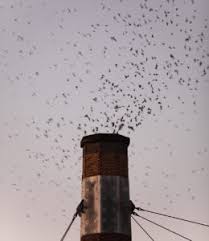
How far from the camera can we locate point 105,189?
37.1 feet

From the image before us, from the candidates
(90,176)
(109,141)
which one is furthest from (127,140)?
(90,176)

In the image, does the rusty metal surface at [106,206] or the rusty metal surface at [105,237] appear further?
the rusty metal surface at [106,206]

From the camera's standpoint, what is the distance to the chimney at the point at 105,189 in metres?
11.0

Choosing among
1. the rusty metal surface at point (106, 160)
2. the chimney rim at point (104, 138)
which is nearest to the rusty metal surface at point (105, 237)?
the rusty metal surface at point (106, 160)

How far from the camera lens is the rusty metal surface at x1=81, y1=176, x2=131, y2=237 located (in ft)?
36.0

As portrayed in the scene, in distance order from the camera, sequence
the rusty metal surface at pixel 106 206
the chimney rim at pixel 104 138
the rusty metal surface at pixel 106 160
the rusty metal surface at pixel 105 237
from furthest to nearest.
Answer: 1. the chimney rim at pixel 104 138
2. the rusty metal surface at pixel 106 160
3. the rusty metal surface at pixel 106 206
4. the rusty metal surface at pixel 105 237

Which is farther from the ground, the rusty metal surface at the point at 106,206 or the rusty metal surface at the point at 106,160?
the rusty metal surface at the point at 106,160

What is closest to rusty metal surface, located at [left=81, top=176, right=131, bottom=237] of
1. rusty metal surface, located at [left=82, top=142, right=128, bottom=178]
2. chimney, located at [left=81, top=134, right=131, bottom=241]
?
chimney, located at [left=81, top=134, right=131, bottom=241]

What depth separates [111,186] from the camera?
11.4 meters

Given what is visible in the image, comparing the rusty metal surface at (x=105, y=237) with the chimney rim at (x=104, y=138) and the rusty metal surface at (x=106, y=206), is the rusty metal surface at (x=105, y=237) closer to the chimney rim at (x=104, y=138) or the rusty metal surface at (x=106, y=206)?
the rusty metal surface at (x=106, y=206)

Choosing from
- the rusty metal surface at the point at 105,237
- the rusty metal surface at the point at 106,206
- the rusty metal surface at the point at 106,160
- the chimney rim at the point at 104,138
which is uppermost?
the chimney rim at the point at 104,138

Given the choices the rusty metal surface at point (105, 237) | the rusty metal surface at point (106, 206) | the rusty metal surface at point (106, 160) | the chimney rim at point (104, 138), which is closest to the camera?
the rusty metal surface at point (105, 237)

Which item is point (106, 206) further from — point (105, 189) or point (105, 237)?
point (105, 237)

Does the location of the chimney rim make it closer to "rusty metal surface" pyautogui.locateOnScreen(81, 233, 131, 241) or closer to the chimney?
the chimney
